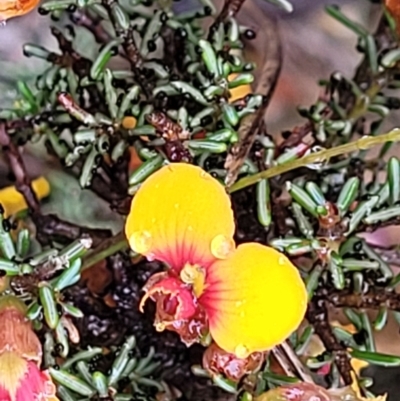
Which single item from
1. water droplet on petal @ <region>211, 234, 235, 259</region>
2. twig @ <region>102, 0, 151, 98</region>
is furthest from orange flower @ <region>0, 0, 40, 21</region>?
water droplet on petal @ <region>211, 234, 235, 259</region>

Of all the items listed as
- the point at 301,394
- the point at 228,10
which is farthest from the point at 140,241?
the point at 228,10

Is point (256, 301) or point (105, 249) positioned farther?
point (105, 249)

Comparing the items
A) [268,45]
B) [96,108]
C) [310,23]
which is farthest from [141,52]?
[310,23]

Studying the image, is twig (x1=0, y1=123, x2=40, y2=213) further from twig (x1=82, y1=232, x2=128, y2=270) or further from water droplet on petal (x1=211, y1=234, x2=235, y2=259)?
water droplet on petal (x1=211, y1=234, x2=235, y2=259)

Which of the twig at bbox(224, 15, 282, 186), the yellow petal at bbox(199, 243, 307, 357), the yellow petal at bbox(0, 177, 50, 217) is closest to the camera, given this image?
the yellow petal at bbox(199, 243, 307, 357)

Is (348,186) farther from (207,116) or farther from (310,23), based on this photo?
(310,23)

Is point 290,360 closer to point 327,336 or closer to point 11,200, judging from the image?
point 327,336
